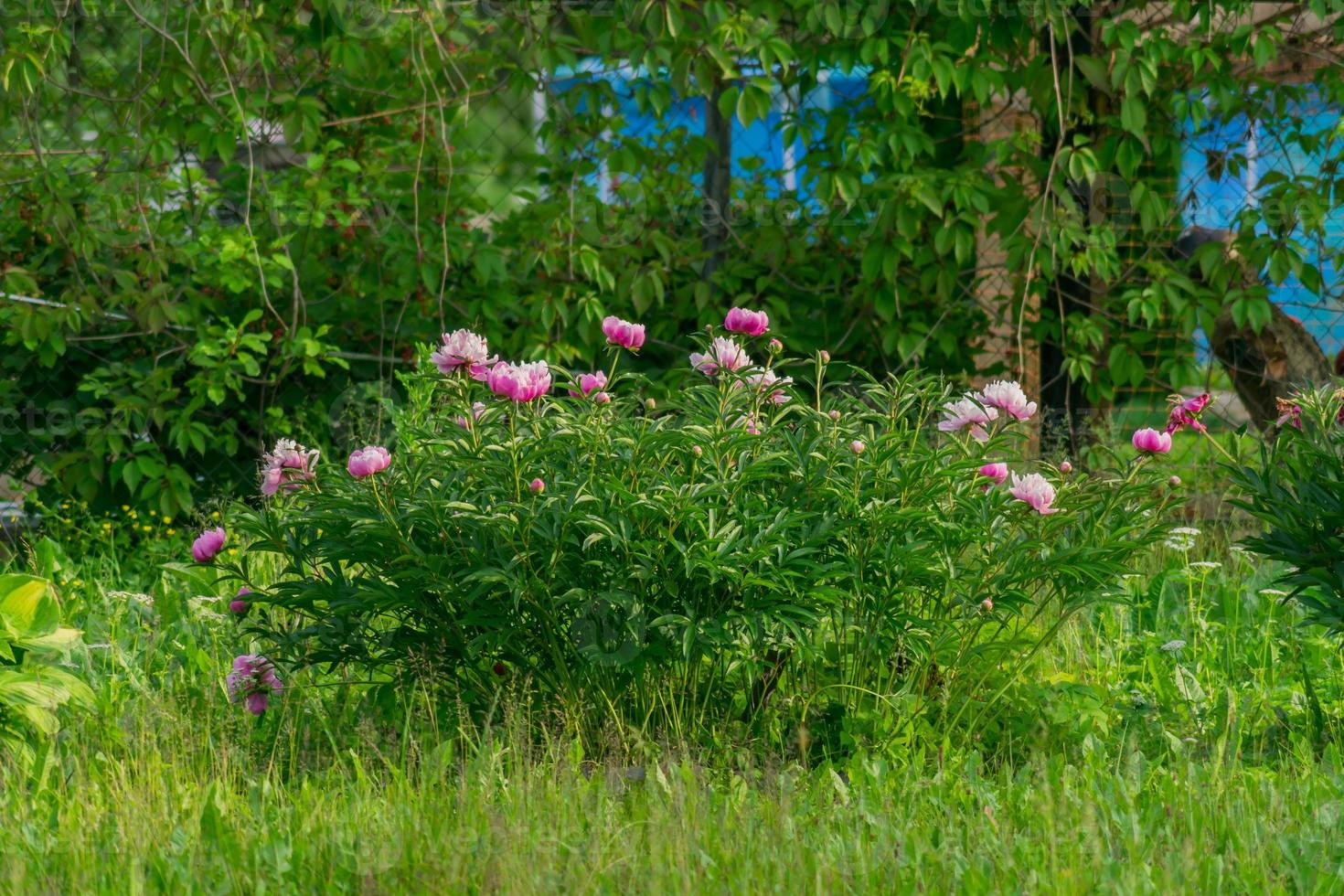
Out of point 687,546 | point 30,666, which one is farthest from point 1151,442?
point 30,666

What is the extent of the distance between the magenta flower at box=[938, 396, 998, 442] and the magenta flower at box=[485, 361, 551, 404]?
33.3 inches

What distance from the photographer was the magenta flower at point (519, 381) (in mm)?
2574

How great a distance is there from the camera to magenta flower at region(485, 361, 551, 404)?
257 cm

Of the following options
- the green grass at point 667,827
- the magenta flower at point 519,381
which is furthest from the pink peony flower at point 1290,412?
the magenta flower at point 519,381

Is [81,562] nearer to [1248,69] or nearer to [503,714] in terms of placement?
[503,714]

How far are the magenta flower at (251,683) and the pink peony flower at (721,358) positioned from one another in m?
1.09

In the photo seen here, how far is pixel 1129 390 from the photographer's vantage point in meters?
5.51

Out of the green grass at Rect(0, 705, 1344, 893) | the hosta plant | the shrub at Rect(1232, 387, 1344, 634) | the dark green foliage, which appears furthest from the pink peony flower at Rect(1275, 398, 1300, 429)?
the hosta plant

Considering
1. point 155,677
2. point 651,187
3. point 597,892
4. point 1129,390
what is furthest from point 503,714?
point 1129,390

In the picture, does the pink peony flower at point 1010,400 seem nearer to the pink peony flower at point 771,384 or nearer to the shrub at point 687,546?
the shrub at point 687,546

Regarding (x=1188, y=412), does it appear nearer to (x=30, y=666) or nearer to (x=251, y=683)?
(x=251, y=683)

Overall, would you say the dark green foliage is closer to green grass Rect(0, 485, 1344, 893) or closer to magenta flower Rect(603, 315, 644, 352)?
green grass Rect(0, 485, 1344, 893)

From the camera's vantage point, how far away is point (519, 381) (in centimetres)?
258

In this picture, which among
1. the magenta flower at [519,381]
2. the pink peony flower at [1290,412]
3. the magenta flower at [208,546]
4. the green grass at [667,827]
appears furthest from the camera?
the pink peony flower at [1290,412]
